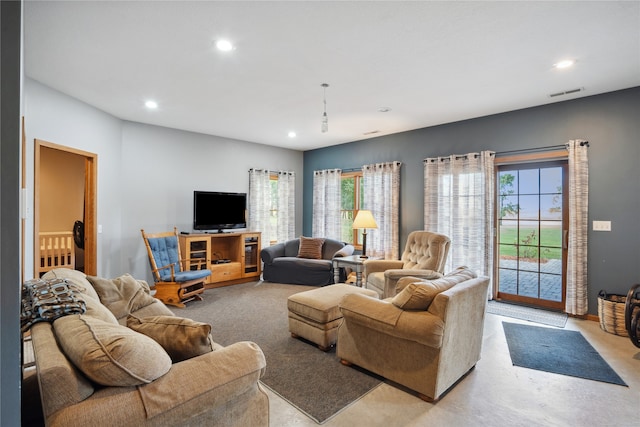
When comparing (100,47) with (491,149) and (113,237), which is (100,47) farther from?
(491,149)

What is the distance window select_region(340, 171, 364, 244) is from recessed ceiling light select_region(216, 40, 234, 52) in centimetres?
399

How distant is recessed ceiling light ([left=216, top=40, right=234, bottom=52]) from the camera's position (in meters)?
2.63

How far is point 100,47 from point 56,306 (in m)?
2.26

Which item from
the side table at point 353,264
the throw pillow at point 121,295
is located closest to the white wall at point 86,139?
the throw pillow at point 121,295

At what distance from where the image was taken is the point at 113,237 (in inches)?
189

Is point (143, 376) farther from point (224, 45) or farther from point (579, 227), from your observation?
point (579, 227)

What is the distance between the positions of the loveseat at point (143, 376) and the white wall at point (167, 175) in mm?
3890

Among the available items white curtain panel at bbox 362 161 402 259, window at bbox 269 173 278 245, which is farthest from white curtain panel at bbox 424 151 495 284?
window at bbox 269 173 278 245

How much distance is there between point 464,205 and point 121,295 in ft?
14.5

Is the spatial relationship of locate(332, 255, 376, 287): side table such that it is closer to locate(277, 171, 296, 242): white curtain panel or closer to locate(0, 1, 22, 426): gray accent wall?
locate(277, 171, 296, 242): white curtain panel

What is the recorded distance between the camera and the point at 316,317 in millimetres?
3010

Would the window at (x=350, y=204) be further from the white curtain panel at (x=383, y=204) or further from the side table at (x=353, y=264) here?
the side table at (x=353, y=264)

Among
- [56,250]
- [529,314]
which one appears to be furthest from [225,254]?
[529,314]

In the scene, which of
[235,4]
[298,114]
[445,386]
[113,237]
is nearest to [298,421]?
[445,386]
